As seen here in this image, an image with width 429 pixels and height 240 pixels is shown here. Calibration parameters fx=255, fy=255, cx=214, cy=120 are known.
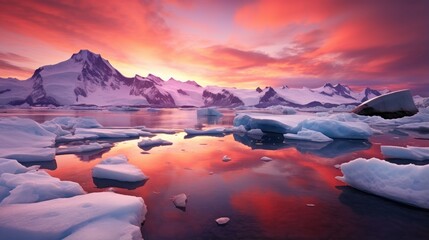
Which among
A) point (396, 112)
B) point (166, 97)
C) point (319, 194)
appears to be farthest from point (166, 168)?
point (166, 97)

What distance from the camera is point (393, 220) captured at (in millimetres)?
4102

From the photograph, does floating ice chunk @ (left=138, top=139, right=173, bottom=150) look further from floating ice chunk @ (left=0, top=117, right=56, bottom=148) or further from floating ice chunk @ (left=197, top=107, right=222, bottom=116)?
floating ice chunk @ (left=197, top=107, right=222, bottom=116)

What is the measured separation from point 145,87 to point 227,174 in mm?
153475

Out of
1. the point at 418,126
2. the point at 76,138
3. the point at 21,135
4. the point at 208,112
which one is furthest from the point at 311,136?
the point at 208,112

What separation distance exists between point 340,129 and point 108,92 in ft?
503

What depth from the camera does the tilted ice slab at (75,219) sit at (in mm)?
3029

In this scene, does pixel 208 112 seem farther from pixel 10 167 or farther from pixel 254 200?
pixel 254 200

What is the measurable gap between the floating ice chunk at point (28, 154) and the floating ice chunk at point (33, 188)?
3219 millimetres

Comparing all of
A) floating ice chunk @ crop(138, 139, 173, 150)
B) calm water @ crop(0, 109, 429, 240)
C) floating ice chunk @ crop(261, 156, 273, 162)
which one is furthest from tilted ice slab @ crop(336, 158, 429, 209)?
floating ice chunk @ crop(138, 139, 173, 150)

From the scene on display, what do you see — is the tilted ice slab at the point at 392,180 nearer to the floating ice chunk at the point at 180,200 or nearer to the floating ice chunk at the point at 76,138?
the floating ice chunk at the point at 180,200

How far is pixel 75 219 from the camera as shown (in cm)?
333

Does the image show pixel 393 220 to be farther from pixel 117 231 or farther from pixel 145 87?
pixel 145 87

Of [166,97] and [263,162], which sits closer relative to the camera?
[263,162]

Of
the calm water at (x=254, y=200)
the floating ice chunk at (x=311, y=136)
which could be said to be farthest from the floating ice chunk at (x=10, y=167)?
the floating ice chunk at (x=311, y=136)
